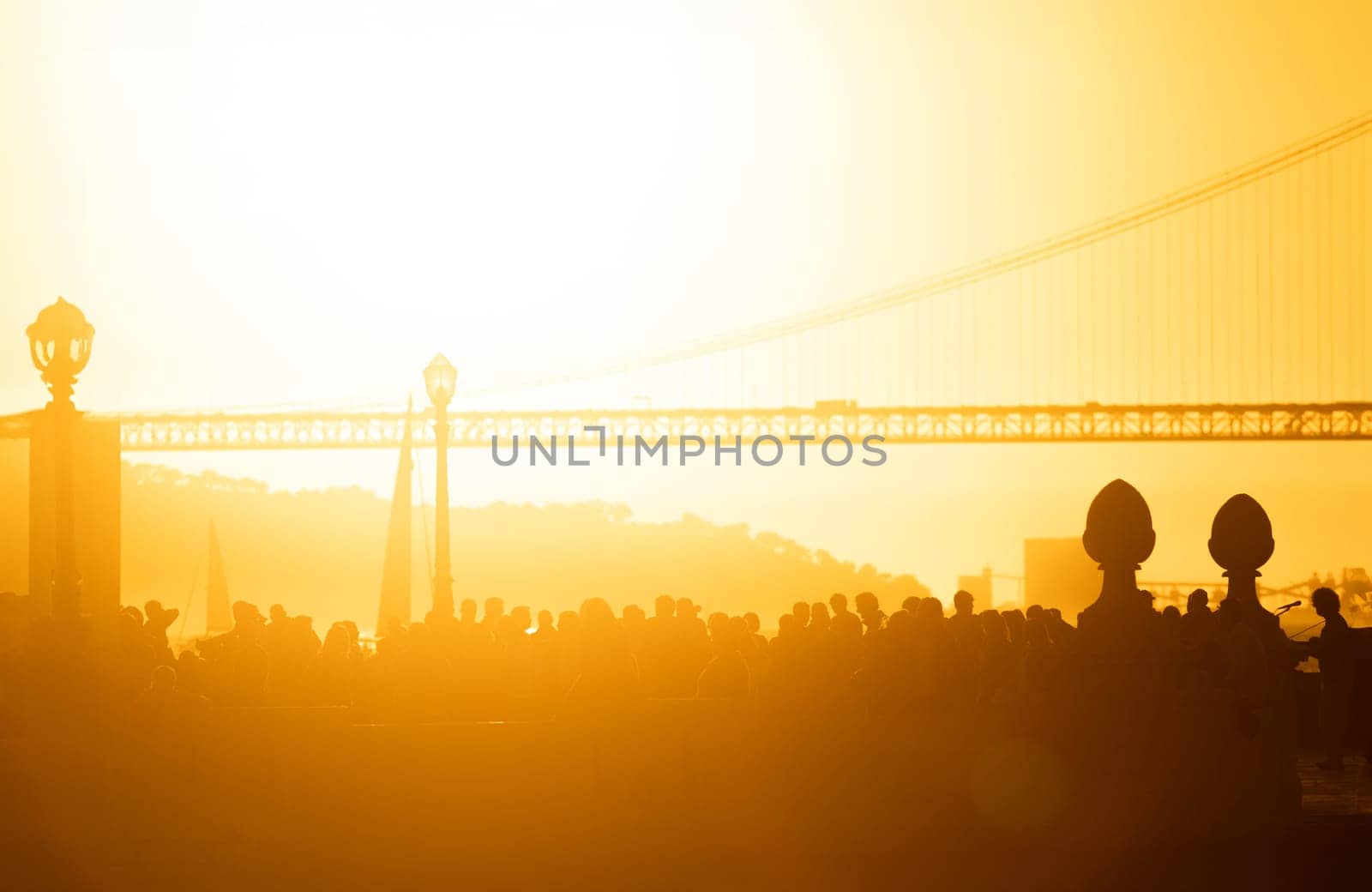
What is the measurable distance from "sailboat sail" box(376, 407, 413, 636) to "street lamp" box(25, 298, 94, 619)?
17161 millimetres

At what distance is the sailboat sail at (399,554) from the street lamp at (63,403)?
17161 mm

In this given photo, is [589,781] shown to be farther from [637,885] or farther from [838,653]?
[838,653]

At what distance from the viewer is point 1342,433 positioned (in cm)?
6606

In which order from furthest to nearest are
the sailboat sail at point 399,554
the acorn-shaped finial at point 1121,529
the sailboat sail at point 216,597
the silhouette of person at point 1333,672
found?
the sailboat sail at point 216,597, the sailboat sail at point 399,554, the acorn-shaped finial at point 1121,529, the silhouette of person at point 1333,672

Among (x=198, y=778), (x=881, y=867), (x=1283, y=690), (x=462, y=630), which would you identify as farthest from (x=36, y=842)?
(x=1283, y=690)

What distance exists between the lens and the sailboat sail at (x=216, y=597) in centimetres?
5856

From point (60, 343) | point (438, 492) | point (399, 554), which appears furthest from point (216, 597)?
point (60, 343)

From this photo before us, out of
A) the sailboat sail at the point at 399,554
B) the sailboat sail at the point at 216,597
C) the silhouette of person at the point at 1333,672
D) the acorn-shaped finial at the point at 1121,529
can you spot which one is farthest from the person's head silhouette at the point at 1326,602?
the sailboat sail at the point at 216,597

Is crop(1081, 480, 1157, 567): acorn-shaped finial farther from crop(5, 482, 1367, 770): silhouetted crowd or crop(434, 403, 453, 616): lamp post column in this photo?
crop(434, 403, 453, 616): lamp post column

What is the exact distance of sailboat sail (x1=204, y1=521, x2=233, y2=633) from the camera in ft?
192

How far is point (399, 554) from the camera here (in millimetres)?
27531

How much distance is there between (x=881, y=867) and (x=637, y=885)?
124 cm

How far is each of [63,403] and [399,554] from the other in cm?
1796

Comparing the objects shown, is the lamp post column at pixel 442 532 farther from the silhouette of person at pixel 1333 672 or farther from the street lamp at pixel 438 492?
the silhouette of person at pixel 1333 672
